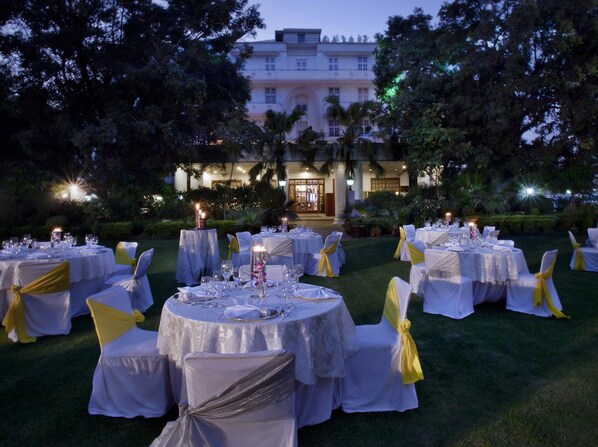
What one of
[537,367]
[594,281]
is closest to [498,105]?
[594,281]

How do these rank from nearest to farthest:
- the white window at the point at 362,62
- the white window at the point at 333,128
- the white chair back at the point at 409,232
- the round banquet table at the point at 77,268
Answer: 1. the round banquet table at the point at 77,268
2. the white chair back at the point at 409,232
3. the white window at the point at 333,128
4. the white window at the point at 362,62

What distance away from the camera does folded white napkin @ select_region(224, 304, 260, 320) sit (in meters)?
3.05

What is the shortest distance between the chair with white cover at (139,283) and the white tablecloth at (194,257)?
6.09 feet

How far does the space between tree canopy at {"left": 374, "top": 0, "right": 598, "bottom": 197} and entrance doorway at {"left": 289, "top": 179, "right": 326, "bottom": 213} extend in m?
9.29

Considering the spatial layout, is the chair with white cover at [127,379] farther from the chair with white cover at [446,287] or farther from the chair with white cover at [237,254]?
the chair with white cover at [237,254]

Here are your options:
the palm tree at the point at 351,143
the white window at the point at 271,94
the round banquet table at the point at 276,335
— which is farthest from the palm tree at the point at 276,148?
the round banquet table at the point at 276,335

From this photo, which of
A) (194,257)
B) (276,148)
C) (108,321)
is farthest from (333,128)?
(108,321)

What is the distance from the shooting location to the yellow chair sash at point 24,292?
17.2ft

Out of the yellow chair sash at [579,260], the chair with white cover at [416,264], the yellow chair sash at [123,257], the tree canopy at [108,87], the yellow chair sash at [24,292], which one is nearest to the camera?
the yellow chair sash at [24,292]

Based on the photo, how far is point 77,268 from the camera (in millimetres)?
6246

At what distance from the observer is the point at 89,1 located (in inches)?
653

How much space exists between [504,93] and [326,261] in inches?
528

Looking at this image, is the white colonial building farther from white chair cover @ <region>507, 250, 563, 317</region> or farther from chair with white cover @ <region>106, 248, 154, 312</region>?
white chair cover @ <region>507, 250, 563, 317</region>

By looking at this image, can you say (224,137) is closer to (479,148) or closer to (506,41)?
(479,148)
